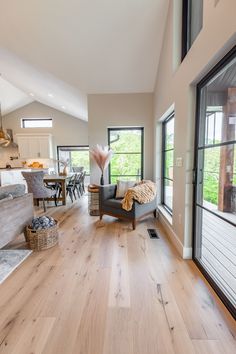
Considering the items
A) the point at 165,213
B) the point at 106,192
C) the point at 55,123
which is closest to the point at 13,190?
the point at 106,192

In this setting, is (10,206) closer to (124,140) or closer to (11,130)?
(124,140)

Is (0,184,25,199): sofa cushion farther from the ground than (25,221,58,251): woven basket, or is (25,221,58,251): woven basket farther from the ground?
(0,184,25,199): sofa cushion

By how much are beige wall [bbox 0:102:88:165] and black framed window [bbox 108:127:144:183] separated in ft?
12.2

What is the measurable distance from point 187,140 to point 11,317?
2402 millimetres

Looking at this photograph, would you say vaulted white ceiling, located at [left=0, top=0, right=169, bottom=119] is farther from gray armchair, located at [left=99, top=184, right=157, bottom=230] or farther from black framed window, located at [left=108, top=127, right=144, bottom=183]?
gray armchair, located at [left=99, top=184, right=157, bottom=230]

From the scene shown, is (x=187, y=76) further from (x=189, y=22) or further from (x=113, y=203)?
(x=113, y=203)

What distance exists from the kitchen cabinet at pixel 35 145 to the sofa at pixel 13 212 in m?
5.50

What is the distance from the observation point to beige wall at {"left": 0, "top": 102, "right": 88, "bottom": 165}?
8.20 meters

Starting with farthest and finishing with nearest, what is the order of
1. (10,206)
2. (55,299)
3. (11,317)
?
(10,206), (55,299), (11,317)

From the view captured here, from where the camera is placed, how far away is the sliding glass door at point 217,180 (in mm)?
1614

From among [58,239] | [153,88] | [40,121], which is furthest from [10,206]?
[40,121]

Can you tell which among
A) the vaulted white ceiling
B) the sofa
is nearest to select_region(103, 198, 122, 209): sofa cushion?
the sofa

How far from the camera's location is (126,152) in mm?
4812

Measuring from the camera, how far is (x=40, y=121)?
838cm
